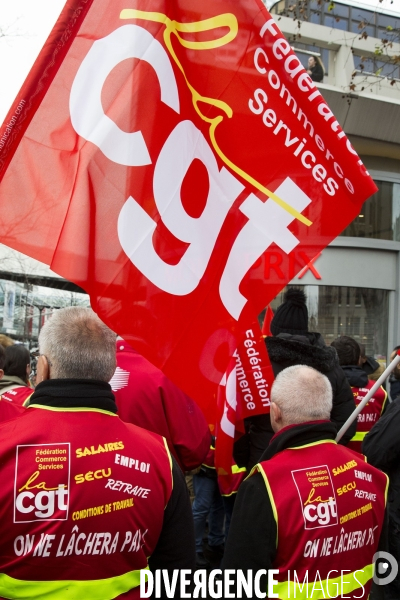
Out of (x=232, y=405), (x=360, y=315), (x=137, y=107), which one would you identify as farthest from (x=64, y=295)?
(x=137, y=107)

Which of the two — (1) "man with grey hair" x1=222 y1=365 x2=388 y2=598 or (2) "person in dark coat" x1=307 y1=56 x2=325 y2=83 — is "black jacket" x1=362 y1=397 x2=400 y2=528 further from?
(2) "person in dark coat" x1=307 y1=56 x2=325 y2=83

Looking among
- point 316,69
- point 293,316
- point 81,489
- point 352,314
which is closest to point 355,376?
point 293,316

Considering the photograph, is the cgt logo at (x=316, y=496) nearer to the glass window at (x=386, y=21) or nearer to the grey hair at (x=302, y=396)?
the grey hair at (x=302, y=396)

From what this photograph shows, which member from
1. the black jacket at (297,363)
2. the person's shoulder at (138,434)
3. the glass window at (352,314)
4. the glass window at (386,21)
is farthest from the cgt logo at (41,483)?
the glass window at (386,21)

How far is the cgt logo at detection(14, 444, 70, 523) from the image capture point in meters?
1.85

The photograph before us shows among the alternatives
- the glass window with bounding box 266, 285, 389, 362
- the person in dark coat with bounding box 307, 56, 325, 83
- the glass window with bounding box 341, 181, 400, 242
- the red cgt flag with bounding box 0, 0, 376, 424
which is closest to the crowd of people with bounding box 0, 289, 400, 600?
the red cgt flag with bounding box 0, 0, 376, 424

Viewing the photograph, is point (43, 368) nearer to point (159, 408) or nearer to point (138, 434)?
point (138, 434)

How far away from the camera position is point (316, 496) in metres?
2.29

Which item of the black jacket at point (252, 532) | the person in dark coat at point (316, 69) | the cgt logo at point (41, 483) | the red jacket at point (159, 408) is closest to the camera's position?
the cgt logo at point (41, 483)

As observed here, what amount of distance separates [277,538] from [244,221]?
1.33 meters

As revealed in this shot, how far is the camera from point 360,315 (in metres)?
16.7

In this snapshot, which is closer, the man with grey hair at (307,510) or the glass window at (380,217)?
the man with grey hair at (307,510)

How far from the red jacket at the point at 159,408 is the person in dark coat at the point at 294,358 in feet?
2.65

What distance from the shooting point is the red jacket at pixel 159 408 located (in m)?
3.14
